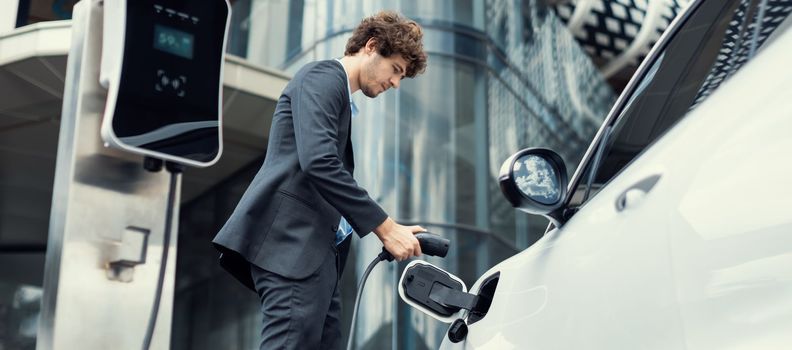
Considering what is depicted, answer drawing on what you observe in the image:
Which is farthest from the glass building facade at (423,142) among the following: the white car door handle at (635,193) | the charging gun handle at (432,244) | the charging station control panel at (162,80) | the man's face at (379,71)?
the white car door handle at (635,193)

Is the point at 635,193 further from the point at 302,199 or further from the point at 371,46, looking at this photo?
the point at 371,46

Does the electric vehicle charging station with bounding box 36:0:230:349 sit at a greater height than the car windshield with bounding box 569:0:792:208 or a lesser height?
lesser

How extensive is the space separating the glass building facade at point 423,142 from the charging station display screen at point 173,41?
411cm

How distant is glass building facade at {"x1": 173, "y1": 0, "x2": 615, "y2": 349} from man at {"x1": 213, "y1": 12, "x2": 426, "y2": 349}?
5231 millimetres

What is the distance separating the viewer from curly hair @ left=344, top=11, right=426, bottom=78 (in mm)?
2496

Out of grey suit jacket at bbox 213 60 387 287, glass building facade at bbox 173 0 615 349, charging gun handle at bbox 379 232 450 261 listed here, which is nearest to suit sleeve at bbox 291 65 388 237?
grey suit jacket at bbox 213 60 387 287

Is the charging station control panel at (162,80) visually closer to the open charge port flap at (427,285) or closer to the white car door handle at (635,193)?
the open charge port flap at (427,285)

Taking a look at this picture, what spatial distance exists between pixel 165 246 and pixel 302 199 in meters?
1.31

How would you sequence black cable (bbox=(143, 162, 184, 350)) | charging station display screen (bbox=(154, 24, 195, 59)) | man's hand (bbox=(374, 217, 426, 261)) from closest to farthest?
man's hand (bbox=(374, 217, 426, 261)) → black cable (bbox=(143, 162, 184, 350)) → charging station display screen (bbox=(154, 24, 195, 59))

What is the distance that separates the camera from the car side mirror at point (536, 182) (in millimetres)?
1837

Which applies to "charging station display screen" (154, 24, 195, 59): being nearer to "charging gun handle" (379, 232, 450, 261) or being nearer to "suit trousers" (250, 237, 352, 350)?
"suit trousers" (250, 237, 352, 350)

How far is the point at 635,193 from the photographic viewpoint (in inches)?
61.9

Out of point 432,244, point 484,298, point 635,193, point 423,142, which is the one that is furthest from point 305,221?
point 423,142

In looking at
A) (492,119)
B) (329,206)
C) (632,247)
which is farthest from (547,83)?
(632,247)
